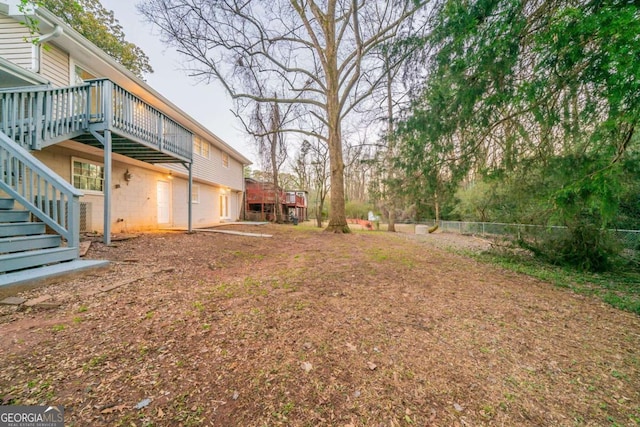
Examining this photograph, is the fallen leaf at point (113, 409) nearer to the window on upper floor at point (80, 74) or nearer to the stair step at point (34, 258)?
the stair step at point (34, 258)

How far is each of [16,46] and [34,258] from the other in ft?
20.3

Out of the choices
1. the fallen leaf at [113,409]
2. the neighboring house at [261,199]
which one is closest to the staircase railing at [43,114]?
the fallen leaf at [113,409]

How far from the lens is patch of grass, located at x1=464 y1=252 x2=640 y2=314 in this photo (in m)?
3.66

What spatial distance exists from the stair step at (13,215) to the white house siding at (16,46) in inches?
179

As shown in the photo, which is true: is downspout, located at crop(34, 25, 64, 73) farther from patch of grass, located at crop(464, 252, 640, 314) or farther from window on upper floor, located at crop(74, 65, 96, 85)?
patch of grass, located at crop(464, 252, 640, 314)

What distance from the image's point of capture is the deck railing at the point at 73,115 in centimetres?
448

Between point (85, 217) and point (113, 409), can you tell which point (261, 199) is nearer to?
point (85, 217)

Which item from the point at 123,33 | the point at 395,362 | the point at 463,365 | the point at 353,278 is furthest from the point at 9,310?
the point at 123,33

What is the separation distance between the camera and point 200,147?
12258mm

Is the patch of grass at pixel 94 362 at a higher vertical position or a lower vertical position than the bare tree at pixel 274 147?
lower

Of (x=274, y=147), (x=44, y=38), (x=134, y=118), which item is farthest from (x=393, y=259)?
(x=274, y=147)

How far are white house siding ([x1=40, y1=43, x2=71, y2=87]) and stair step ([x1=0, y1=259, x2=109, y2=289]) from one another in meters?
5.40

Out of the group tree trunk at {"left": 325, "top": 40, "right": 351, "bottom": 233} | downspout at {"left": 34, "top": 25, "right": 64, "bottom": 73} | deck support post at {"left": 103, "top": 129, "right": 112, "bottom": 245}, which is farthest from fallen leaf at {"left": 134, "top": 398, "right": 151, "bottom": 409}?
tree trunk at {"left": 325, "top": 40, "right": 351, "bottom": 233}

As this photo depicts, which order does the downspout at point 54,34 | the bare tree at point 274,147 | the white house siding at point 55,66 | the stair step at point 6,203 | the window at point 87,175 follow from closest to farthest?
the stair step at point 6,203, the downspout at point 54,34, the white house siding at point 55,66, the window at point 87,175, the bare tree at point 274,147
